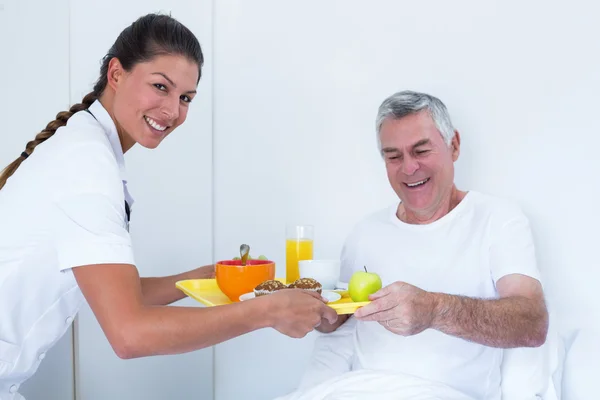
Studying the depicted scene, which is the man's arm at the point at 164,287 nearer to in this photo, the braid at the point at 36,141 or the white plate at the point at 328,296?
the white plate at the point at 328,296

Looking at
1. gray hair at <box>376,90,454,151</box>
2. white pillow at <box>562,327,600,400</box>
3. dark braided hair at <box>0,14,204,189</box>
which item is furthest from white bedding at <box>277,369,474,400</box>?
dark braided hair at <box>0,14,204,189</box>

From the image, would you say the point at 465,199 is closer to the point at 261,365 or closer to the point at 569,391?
the point at 569,391

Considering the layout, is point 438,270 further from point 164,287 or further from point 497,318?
point 164,287

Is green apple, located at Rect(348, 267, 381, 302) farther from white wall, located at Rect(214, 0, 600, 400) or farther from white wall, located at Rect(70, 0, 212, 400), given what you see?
white wall, located at Rect(70, 0, 212, 400)

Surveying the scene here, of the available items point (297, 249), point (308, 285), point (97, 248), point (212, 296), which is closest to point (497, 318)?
point (308, 285)

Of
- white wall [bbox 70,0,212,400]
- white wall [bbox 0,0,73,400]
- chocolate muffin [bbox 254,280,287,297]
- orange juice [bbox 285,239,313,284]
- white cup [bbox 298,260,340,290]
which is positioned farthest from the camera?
white wall [bbox 70,0,212,400]

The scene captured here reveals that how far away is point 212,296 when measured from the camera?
1389mm

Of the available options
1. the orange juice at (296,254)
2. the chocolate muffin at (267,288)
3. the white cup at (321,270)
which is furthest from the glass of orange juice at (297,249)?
the chocolate muffin at (267,288)

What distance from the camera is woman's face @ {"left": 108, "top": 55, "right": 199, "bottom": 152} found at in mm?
1336

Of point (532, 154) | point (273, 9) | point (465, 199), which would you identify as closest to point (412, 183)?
point (465, 199)

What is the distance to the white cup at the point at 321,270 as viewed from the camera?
4.64ft

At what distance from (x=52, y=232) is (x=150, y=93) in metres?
0.39

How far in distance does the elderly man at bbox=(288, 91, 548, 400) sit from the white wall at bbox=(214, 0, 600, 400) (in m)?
0.22

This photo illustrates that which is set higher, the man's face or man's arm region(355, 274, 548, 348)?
the man's face
